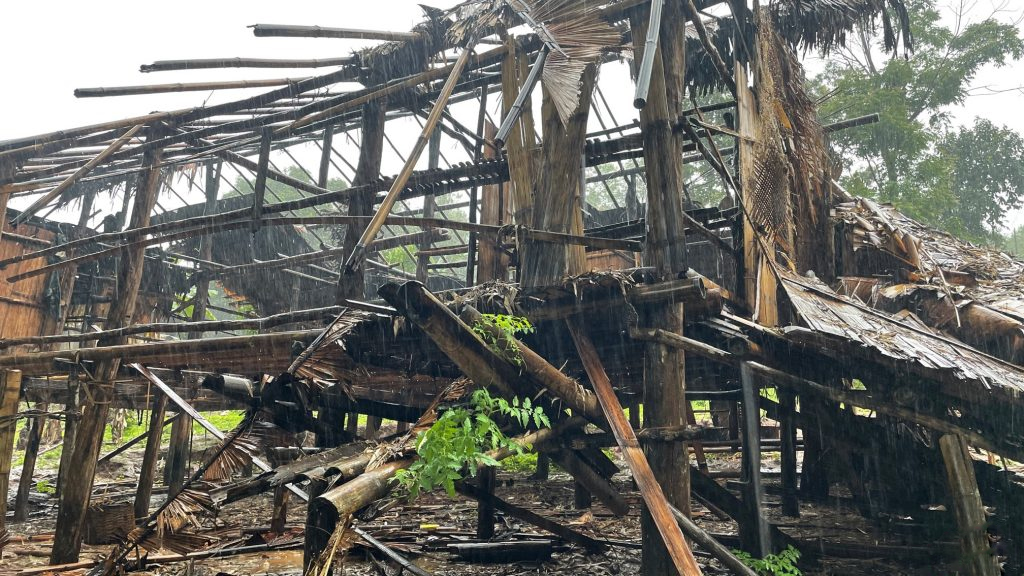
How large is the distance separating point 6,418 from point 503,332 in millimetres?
8037

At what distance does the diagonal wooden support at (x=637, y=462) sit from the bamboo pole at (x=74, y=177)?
6489 mm

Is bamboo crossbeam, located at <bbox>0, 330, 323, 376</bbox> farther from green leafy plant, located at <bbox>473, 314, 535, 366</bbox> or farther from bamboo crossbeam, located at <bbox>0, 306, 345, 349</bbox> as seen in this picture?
green leafy plant, located at <bbox>473, 314, 535, 366</bbox>

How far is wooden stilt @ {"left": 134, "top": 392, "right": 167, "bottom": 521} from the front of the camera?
8.96m

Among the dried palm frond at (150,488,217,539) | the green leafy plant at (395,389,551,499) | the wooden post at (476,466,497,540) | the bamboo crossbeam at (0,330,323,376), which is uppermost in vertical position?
the bamboo crossbeam at (0,330,323,376)

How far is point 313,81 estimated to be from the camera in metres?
8.20

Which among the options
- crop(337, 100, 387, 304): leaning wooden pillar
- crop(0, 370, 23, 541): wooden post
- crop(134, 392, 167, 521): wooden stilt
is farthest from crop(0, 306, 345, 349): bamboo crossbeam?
crop(0, 370, 23, 541): wooden post

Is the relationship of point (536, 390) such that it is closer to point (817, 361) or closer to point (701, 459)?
point (817, 361)

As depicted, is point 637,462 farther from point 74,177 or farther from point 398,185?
point 74,177

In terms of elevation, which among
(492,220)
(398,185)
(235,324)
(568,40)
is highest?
(568,40)

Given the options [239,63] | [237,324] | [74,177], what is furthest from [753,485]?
[74,177]

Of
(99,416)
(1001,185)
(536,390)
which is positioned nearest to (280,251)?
(99,416)

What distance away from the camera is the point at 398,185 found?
5.94m

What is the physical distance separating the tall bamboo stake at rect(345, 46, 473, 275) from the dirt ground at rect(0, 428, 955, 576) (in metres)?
1.96

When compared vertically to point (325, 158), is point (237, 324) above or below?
below
